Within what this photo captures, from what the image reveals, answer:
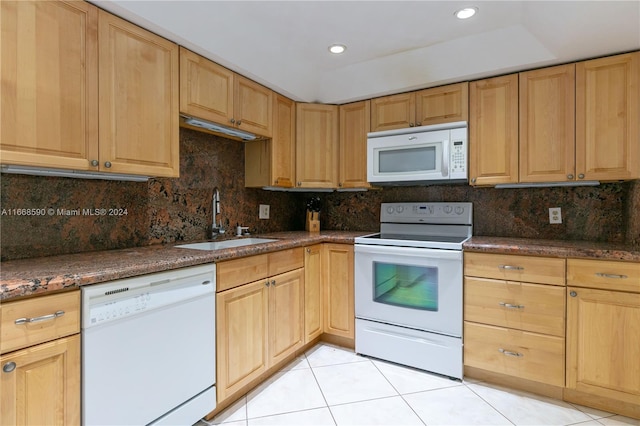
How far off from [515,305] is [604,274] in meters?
0.48

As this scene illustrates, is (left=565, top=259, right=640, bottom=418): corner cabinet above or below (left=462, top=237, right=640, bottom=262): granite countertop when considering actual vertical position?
below

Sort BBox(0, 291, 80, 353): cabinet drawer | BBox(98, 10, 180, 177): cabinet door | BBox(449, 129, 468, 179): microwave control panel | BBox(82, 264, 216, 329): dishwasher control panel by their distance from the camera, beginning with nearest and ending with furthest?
BBox(0, 291, 80, 353): cabinet drawer → BBox(82, 264, 216, 329): dishwasher control panel → BBox(98, 10, 180, 177): cabinet door → BBox(449, 129, 468, 179): microwave control panel

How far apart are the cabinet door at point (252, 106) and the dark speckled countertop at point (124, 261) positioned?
90 cm

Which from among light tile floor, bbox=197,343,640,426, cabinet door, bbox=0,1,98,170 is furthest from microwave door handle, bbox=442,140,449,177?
cabinet door, bbox=0,1,98,170

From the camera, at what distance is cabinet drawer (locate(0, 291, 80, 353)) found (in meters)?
0.97

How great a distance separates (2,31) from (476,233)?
118 inches

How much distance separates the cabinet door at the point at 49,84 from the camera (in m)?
1.21

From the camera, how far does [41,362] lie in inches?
41.5

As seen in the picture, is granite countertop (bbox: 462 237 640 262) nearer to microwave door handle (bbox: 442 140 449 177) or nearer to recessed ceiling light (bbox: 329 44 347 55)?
microwave door handle (bbox: 442 140 449 177)

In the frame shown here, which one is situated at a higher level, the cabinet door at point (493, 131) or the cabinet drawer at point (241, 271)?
the cabinet door at point (493, 131)

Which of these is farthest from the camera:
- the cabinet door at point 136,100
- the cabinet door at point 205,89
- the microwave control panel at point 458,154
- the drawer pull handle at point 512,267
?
the microwave control panel at point 458,154

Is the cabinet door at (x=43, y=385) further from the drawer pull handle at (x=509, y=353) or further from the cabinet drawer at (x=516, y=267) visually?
the drawer pull handle at (x=509, y=353)

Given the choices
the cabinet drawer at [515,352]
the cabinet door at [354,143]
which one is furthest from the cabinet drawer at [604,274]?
the cabinet door at [354,143]

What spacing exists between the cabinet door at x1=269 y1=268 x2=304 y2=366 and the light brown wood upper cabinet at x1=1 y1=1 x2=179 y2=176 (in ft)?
3.24
